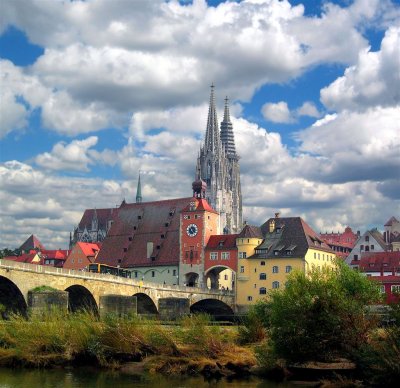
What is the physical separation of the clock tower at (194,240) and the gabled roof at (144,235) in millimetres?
2653

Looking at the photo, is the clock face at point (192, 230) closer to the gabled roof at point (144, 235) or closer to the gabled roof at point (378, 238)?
the gabled roof at point (144, 235)

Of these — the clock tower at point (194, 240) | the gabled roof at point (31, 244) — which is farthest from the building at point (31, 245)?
the clock tower at point (194, 240)

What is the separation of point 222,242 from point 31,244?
78.2 m

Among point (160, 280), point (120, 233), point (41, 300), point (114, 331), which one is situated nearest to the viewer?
point (114, 331)

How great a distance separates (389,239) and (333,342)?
95117mm

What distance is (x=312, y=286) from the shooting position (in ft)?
123

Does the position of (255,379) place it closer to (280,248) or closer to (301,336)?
(301,336)

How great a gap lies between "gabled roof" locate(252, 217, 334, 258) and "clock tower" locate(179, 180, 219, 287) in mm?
8681

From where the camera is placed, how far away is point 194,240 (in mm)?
107375

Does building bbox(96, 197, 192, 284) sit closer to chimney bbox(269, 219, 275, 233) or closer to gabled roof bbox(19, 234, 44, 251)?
chimney bbox(269, 219, 275, 233)

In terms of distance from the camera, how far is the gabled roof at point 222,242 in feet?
341

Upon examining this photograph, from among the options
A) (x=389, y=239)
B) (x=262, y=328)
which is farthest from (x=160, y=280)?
(x=262, y=328)

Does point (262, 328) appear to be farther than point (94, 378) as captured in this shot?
Yes

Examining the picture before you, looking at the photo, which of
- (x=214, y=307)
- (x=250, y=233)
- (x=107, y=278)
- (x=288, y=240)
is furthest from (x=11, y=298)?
(x=288, y=240)
